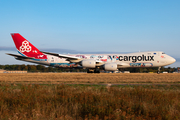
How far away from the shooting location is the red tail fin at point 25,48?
4281 centimetres

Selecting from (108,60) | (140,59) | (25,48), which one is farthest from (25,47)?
(140,59)

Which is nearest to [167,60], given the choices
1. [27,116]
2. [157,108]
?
[157,108]

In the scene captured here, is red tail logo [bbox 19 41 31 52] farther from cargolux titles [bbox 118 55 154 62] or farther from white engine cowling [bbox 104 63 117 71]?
cargolux titles [bbox 118 55 154 62]

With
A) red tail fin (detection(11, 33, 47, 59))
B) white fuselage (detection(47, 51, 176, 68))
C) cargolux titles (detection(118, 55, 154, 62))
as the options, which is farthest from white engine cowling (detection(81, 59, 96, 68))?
red tail fin (detection(11, 33, 47, 59))

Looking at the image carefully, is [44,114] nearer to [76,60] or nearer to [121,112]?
[121,112]

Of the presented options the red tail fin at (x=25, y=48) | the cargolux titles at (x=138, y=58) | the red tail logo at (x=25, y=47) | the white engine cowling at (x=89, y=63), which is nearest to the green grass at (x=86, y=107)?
the white engine cowling at (x=89, y=63)

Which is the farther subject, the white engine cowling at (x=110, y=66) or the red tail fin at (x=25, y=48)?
the red tail fin at (x=25, y=48)

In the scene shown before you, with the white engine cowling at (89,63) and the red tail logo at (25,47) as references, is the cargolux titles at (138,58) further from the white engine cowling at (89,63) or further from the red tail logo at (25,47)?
the red tail logo at (25,47)

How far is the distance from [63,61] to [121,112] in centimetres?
3554

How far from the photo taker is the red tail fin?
4281 centimetres

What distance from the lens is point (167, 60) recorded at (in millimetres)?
39188

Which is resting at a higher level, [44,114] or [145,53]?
[145,53]

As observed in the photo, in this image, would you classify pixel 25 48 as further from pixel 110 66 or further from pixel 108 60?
pixel 110 66

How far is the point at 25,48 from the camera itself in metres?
43.2
